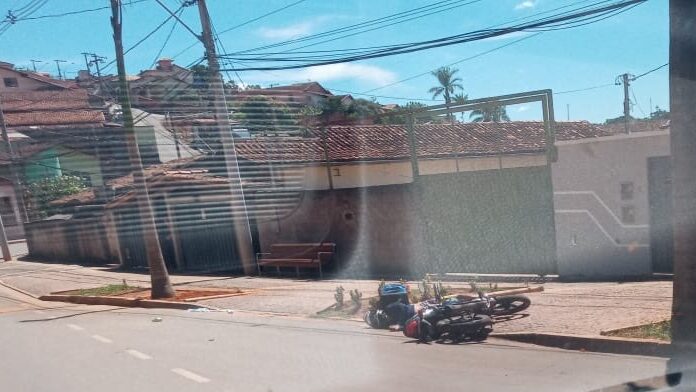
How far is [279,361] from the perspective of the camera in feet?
21.9

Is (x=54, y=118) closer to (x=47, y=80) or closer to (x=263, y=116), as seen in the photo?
(x=47, y=80)

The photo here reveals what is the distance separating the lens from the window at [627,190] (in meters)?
9.99

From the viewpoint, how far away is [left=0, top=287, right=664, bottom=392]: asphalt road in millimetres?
5398

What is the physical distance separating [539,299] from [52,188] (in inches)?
908

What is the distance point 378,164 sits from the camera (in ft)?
67.7

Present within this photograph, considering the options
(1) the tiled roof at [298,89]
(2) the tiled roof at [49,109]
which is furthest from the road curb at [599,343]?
(2) the tiled roof at [49,109]

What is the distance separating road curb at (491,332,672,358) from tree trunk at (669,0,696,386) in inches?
6.4

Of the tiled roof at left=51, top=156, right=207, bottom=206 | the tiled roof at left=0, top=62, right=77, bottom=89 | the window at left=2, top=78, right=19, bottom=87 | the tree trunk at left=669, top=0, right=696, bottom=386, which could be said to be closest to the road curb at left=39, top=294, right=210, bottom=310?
the tiled roof at left=51, top=156, right=207, bottom=206

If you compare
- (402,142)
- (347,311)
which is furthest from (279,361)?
(402,142)

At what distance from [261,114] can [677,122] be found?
1590 cm

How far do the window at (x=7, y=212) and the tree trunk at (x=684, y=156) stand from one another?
31.2 meters

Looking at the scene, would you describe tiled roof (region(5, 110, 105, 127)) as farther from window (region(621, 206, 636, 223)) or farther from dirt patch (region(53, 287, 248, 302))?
window (region(621, 206, 636, 223))

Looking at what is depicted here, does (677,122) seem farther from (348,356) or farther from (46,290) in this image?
(46,290)

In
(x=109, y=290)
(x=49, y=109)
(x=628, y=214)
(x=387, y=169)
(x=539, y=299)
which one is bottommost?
(x=109, y=290)
